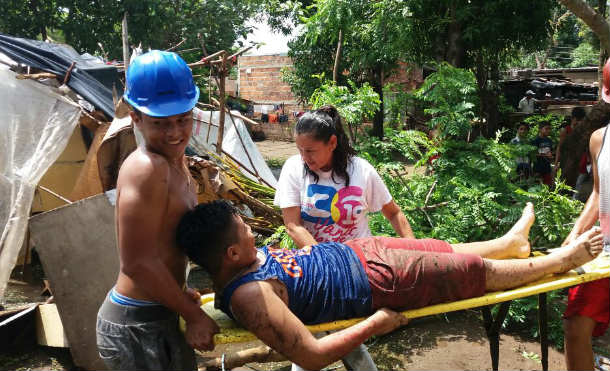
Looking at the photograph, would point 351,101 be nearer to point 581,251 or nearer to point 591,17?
point 581,251

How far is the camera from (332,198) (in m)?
2.45

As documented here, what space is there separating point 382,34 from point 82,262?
4.92 metres

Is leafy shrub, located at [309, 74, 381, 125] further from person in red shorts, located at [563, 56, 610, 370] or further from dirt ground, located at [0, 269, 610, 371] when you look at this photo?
person in red shorts, located at [563, 56, 610, 370]

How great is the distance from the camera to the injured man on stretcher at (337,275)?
1.71 meters

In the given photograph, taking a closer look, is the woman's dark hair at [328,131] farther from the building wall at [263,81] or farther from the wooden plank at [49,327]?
the building wall at [263,81]

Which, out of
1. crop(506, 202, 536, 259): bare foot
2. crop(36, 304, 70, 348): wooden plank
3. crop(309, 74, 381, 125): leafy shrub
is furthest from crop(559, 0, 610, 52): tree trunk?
crop(36, 304, 70, 348): wooden plank

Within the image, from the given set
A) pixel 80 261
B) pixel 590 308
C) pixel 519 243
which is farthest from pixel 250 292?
pixel 80 261

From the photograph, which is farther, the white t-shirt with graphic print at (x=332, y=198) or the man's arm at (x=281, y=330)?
the white t-shirt with graphic print at (x=332, y=198)

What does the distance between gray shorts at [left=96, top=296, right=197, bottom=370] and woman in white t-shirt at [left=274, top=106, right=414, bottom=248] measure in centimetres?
90

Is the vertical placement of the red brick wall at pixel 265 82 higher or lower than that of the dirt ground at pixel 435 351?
higher

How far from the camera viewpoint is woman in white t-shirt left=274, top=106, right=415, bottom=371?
7.92ft

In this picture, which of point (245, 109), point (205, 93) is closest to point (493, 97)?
point (205, 93)

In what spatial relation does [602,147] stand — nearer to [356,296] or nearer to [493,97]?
[356,296]

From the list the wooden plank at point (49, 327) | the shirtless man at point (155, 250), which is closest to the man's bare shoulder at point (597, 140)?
the shirtless man at point (155, 250)
